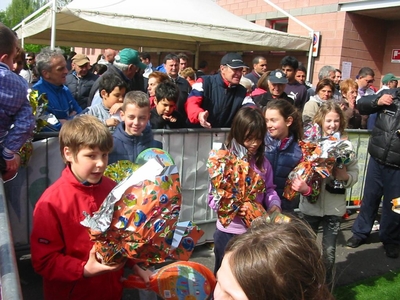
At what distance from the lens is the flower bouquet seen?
8.94 feet

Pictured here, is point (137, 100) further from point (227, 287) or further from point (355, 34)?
point (355, 34)

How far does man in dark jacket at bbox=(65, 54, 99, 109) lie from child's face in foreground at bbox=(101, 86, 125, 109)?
313 cm

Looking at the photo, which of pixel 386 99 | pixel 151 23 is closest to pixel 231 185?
pixel 386 99

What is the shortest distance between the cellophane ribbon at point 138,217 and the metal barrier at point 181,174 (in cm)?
130

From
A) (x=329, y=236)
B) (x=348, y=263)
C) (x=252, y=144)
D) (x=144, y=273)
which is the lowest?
(x=348, y=263)

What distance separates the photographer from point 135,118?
319 cm

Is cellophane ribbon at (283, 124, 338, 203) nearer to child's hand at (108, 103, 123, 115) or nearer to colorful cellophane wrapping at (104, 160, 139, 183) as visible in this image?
colorful cellophane wrapping at (104, 160, 139, 183)

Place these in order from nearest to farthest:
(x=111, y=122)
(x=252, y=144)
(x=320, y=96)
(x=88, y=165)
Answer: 1. (x=88, y=165)
2. (x=252, y=144)
3. (x=111, y=122)
4. (x=320, y=96)

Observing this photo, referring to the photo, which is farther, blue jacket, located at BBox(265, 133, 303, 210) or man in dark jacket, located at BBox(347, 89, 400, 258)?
man in dark jacket, located at BBox(347, 89, 400, 258)

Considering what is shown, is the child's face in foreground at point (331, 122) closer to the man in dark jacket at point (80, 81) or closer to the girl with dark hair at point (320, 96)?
the girl with dark hair at point (320, 96)

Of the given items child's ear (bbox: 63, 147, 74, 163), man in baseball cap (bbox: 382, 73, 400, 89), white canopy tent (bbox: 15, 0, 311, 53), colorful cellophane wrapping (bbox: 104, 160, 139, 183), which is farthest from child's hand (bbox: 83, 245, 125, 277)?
man in baseball cap (bbox: 382, 73, 400, 89)

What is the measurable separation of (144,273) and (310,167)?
1.86m

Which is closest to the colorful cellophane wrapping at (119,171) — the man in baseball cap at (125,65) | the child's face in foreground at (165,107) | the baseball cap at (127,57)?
the child's face in foreground at (165,107)

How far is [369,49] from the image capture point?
A: 11.2 m
